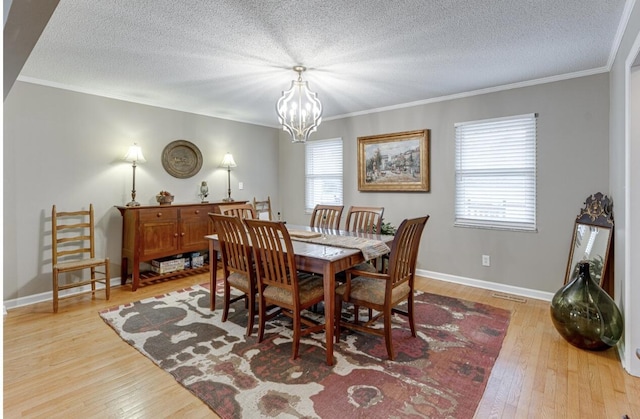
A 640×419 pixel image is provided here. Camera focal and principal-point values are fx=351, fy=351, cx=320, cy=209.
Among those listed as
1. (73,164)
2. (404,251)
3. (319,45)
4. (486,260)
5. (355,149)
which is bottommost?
(486,260)

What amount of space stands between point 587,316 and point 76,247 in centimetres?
483

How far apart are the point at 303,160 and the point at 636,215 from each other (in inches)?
172

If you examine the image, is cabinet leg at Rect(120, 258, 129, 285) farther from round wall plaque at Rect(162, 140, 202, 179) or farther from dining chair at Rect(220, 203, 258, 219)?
dining chair at Rect(220, 203, 258, 219)

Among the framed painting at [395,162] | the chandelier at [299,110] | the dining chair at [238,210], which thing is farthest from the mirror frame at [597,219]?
the dining chair at [238,210]

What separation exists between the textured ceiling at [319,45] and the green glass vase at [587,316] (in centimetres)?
180

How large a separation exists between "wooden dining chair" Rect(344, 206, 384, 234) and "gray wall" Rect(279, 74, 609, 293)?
45.0 inches

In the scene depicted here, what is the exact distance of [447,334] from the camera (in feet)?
9.36

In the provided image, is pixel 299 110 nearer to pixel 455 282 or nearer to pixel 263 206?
pixel 455 282

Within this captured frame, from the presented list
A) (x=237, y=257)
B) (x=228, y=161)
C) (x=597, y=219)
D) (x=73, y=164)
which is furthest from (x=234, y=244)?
(x=597, y=219)

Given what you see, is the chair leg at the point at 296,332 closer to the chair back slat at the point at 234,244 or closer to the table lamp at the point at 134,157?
the chair back slat at the point at 234,244

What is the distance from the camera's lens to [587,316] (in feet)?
8.36

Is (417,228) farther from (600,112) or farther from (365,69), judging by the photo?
(600,112)

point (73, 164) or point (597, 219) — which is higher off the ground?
point (73, 164)

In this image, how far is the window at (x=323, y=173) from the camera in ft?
17.7
